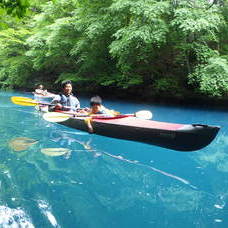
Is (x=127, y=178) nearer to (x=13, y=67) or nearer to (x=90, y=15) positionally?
(x=90, y=15)

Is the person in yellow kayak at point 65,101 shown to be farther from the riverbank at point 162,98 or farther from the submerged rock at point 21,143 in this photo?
the riverbank at point 162,98

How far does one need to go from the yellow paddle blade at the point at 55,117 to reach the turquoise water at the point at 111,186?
455mm

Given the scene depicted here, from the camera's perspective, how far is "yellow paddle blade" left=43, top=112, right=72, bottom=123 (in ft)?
18.9

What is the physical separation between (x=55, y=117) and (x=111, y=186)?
270 cm

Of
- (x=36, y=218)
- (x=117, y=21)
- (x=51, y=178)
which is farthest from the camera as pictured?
(x=117, y=21)

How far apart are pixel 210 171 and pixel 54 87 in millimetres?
17479

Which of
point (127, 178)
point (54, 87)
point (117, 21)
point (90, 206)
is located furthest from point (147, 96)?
point (90, 206)

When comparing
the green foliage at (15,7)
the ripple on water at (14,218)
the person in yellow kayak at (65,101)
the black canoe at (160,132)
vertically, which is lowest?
the ripple on water at (14,218)

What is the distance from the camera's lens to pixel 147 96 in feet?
48.2

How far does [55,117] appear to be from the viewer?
581 cm

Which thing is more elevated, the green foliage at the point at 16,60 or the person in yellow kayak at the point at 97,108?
the green foliage at the point at 16,60

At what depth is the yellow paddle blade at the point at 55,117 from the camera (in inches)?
227

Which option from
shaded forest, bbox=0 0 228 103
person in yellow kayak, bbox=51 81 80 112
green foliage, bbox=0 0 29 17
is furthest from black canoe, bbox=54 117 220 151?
shaded forest, bbox=0 0 228 103

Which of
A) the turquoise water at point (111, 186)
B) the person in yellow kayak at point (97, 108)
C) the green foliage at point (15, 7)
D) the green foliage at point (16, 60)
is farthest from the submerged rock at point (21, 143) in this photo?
the green foliage at point (16, 60)
